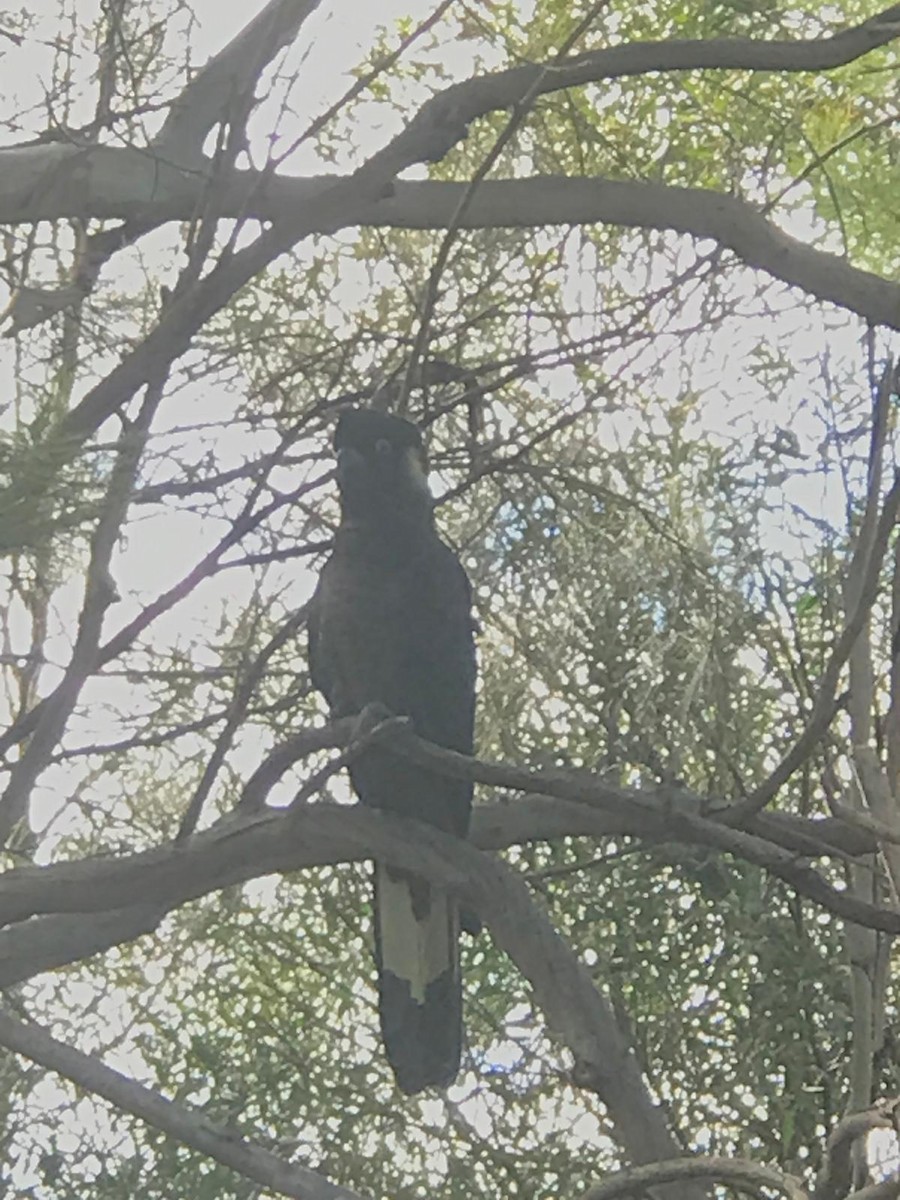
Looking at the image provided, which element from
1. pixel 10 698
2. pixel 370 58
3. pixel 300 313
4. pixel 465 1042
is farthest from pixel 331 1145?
pixel 370 58

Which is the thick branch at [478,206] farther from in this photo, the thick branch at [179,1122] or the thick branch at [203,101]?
the thick branch at [179,1122]

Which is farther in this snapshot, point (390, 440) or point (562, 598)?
point (562, 598)

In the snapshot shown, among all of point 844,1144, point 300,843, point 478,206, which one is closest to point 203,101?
point 478,206

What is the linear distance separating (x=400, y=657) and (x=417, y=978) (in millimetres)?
266

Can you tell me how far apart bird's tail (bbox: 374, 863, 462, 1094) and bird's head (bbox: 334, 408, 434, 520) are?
317 millimetres

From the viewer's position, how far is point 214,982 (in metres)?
1.51

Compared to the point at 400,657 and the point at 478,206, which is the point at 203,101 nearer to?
the point at 478,206

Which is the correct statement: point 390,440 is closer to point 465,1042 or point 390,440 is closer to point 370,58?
point 370,58

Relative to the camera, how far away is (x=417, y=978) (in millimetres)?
1189

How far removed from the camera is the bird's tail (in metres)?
1.16

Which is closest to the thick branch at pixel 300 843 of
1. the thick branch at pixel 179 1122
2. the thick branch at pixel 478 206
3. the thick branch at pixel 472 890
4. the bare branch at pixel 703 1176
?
the thick branch at pixel 472 890

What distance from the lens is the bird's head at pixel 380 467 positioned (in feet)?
4.14

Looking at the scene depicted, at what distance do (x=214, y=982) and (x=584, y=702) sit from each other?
465 mm

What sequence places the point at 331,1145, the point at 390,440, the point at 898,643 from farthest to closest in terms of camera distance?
the point at 331,1145 → the point at 390,440 → the point at 898,643
